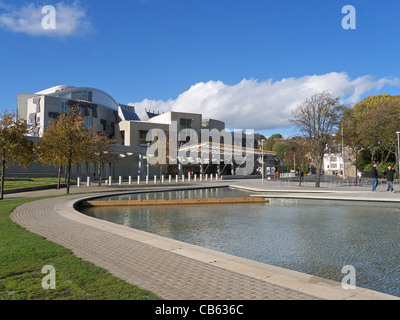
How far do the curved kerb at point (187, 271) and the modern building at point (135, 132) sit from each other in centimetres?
3859

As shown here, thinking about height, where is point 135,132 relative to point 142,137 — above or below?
above

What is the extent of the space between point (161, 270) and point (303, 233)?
543cm

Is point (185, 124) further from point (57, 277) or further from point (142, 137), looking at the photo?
point (57, 277)

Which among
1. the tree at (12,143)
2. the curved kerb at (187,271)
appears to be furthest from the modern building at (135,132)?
the curved kerb at (187,271)

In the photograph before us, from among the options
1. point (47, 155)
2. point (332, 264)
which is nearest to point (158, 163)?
point (47, 155)

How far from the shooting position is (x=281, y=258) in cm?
628

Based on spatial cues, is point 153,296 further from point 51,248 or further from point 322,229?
point 322,229

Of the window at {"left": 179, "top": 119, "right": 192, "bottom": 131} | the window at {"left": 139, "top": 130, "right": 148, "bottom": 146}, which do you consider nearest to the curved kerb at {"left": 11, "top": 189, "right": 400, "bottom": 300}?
the window at {"left": 139, "top": 130, "right": 148, "bottom": 146}

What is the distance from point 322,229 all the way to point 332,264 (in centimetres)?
365

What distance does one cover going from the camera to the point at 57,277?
14.6 feet

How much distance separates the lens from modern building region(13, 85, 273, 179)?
49750 millimetres

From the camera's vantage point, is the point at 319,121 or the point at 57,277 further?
the point at 319,121

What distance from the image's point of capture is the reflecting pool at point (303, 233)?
5.79 metres

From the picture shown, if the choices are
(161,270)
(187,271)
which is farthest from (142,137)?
(187,271)
